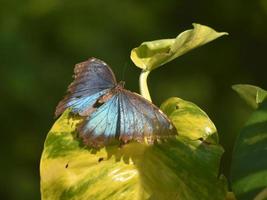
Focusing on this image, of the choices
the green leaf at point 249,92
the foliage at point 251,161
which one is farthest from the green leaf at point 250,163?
the green leaf at point 249,92

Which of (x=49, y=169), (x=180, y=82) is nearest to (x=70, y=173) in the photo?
(x=49, y=169)

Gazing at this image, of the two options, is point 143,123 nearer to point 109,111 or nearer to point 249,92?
point 109,111

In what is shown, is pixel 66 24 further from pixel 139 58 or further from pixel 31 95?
pixel 139 58

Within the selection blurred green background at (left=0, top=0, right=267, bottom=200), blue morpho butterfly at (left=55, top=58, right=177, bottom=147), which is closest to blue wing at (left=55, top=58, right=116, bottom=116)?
blue morpho butterfly at (left=55, top=58, right=177, bottom=147)

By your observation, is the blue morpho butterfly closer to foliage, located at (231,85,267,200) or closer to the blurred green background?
foliage, located at (231,85,267,200)

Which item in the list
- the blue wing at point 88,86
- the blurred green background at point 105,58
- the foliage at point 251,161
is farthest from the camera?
the blurred green background at point 105,58

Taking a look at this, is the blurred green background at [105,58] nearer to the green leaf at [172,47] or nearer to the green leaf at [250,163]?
the green leaf at [172,47]
